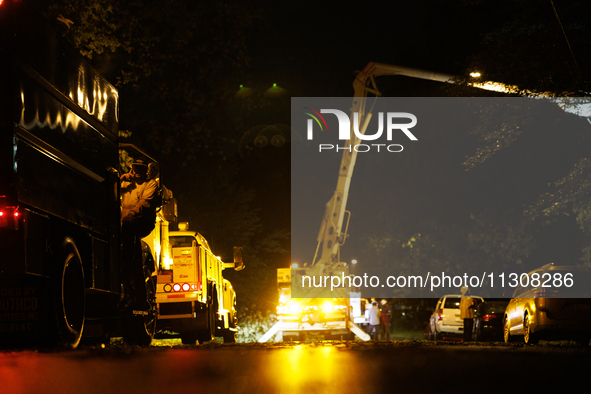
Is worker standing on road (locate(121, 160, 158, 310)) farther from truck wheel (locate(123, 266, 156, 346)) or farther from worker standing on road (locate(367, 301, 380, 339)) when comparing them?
worker standing on road (locate(367, 301, 380, 339))

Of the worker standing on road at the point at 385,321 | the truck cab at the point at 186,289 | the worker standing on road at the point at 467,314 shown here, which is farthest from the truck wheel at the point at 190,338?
the worker standing on road at the point at 385,321

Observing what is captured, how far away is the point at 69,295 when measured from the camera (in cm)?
805

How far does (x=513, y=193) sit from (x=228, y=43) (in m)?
14.9

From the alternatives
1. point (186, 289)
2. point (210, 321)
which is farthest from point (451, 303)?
point (186, 289)

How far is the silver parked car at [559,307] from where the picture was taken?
46.6 feet

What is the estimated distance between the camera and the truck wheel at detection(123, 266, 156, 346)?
11035 mm

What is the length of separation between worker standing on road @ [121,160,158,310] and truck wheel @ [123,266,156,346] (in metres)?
0.27

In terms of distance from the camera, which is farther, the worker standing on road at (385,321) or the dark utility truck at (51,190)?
the worker standing on road at (385,321)

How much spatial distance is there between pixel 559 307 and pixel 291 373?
10645mm

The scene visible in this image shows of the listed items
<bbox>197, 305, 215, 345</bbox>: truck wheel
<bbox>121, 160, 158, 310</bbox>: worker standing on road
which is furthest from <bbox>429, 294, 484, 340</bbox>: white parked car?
<bbox>121, 160, 158, 310</bbox>: worker standing on road

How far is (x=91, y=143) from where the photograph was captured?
9.00m

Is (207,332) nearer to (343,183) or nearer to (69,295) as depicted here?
(69,295)

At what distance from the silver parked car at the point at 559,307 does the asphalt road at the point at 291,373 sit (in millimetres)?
9090

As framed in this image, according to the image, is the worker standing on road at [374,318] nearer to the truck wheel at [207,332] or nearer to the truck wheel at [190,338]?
the truck wheel at [207,332]
